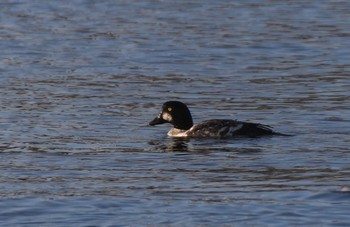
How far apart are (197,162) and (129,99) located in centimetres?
606

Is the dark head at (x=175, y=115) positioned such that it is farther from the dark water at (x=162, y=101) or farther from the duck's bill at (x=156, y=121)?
the dark water at (x=162, y=101)

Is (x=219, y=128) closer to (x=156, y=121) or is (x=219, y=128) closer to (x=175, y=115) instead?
(x=175, y=115)

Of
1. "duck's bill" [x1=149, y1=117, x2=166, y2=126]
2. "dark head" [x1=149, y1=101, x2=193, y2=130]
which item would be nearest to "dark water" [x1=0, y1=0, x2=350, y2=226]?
"duck's bill" [x1=149, y1=117, x2=166, y2=126]

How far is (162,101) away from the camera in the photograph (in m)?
22.9

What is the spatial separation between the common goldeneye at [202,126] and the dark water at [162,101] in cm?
23

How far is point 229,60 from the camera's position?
2816 cm

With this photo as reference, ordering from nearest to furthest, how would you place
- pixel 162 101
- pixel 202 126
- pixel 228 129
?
pixel 228 129 → pixel 202 126 → pixel 162 101

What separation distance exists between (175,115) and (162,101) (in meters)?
2.61

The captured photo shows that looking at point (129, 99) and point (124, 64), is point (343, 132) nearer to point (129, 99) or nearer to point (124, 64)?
point (129, 99)

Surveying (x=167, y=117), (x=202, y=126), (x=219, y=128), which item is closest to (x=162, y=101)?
(x=167, y=117)

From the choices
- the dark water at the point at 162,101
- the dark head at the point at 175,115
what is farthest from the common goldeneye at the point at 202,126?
the dark water at the point at 162,101

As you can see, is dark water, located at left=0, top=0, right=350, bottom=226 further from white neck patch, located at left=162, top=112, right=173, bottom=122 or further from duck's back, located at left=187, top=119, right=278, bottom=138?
white neck patch, located at left=162, top=112, right=173, bottom=122

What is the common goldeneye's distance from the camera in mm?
19094

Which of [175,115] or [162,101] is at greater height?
[175,115]
